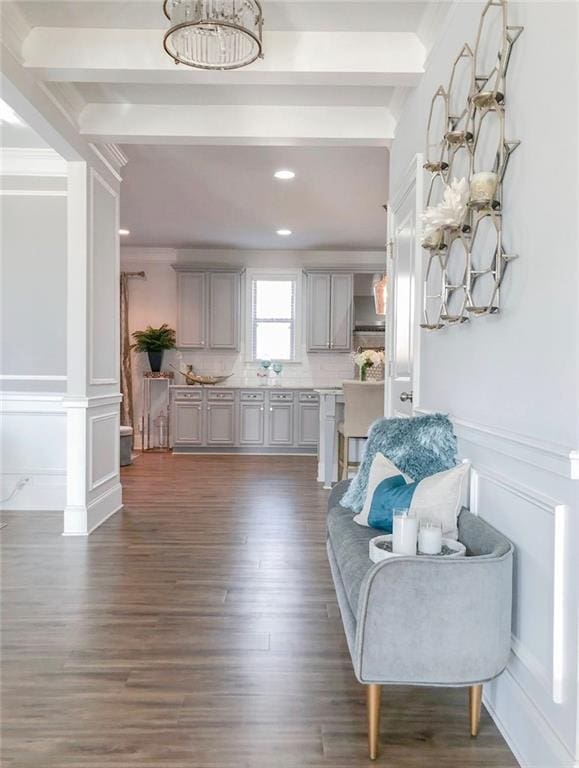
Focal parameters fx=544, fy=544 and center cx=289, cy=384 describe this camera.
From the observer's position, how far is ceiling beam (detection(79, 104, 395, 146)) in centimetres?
354

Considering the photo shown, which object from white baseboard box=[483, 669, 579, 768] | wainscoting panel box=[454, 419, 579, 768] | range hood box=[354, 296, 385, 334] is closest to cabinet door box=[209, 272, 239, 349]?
range hood box=[354, 296, 385, 334]

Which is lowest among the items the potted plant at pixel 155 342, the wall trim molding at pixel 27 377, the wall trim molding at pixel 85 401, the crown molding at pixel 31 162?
the wall trim molding at pixel 85 401

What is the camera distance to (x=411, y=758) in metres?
1.63

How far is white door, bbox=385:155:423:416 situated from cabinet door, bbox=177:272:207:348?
435cm

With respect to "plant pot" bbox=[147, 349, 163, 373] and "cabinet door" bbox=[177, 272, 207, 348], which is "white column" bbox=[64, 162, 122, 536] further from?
"plant pot" bbox=[147, 349, 163, 373]

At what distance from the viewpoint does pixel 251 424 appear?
24.5 ft

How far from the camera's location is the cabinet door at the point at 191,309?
25.2 feet

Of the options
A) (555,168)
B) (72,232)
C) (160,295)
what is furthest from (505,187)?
(160,295)

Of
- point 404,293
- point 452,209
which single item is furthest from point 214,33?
point 404,293

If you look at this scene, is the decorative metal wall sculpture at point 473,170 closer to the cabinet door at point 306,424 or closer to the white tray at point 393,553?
the white tray at point 393,553

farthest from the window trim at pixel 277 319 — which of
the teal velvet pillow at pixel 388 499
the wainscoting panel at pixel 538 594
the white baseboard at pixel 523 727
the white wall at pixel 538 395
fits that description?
the white baseboard at pixel 523 727

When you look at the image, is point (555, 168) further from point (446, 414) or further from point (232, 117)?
point (232, 117)

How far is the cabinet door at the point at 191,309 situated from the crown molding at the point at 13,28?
488 cm

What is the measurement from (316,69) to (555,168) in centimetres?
179
